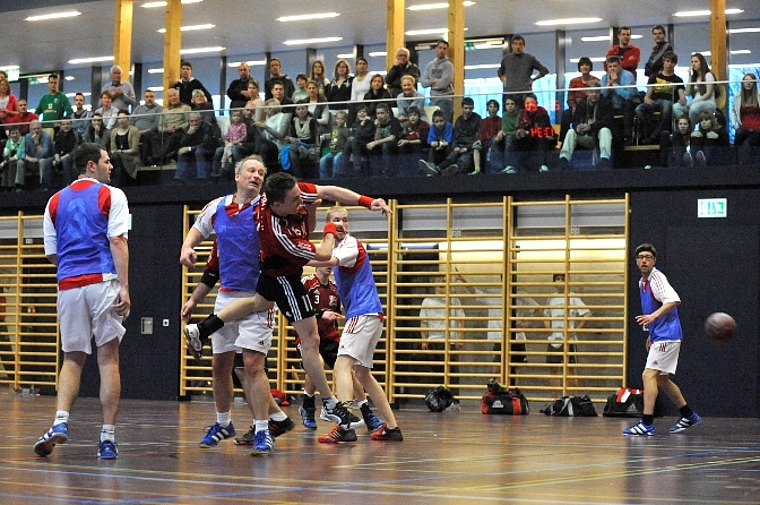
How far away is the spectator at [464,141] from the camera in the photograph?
1662 centimetres

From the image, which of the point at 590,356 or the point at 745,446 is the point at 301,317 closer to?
the point at 745,446

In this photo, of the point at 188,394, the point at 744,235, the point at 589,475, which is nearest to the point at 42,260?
the point at 188,394

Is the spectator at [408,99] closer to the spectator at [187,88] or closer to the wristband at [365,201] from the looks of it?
the spectator at [187,88]

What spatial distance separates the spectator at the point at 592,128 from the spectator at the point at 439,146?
156cm

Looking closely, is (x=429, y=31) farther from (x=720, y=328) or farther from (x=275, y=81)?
(x=720, y=328)

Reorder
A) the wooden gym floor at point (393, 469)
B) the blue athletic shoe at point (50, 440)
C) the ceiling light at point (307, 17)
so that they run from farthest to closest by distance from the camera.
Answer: the ceiling light at point (307, 17) < the blue athletic shoe at point (50, 440) < the wooden gym floor at point (393, 469)

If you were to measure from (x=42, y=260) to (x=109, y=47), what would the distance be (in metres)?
7.97

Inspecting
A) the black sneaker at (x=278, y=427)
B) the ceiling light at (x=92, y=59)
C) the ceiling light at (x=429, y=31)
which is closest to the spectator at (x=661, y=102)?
the black sneaker at (x=278, y=427)

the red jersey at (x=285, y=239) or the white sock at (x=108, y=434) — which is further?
the red jersey at (x=285, y=239)

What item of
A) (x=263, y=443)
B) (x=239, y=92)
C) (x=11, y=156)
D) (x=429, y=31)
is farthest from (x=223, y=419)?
(x=429, y=31)

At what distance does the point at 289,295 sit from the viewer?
807cm

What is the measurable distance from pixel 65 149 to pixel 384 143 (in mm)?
5403

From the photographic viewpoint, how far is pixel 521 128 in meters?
16.3

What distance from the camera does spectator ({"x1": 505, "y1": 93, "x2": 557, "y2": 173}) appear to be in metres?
16.2
